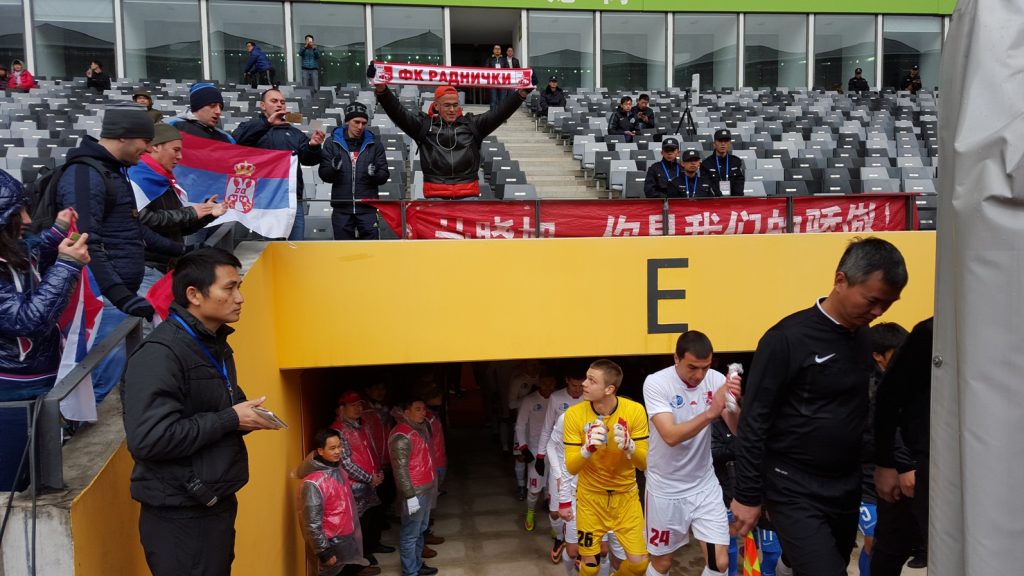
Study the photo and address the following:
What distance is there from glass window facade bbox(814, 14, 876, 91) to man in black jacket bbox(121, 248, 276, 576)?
25.1 metres

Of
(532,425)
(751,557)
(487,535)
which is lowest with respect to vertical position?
(487,535)

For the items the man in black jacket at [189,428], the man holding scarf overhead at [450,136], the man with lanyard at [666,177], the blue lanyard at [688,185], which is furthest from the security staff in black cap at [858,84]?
the man in black jacket at [189,428]

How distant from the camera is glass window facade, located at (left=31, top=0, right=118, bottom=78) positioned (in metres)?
21.3

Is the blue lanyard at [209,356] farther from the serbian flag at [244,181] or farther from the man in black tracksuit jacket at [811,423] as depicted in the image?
the serbian flag at [244,181]

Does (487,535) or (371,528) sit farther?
(487,535)

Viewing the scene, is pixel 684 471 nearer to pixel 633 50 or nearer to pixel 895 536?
pixel 895 536

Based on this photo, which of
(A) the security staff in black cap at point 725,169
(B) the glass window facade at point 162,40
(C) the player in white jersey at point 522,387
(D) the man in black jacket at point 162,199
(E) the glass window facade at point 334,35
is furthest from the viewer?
(E) the glass window facade at point 334,35

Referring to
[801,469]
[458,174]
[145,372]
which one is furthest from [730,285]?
[145,372]

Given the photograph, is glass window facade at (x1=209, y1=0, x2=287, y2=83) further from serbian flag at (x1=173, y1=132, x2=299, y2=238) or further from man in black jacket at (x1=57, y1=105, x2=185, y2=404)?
man in black jacket at (x1=57, y1=105, x2=185, y2=404)

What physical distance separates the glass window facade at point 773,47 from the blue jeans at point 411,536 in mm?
21007

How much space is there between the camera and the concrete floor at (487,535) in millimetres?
7848

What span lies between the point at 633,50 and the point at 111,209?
2188 centimetres

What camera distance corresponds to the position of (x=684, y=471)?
19.0 feet

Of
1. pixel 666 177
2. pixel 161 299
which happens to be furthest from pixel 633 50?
pixel 161 299
